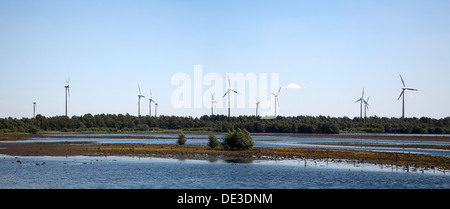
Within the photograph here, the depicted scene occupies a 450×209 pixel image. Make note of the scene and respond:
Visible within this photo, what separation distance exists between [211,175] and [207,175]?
616 mm

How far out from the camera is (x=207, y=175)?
65375 mm

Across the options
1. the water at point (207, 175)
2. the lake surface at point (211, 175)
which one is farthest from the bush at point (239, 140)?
the water at point (207, 175)

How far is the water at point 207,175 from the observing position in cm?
5497

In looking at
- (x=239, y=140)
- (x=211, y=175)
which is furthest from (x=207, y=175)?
(x=239, y=140)

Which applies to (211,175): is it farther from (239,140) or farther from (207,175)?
(239,140)

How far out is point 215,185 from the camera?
55.4 m

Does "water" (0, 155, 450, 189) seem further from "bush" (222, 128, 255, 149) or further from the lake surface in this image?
"bush" (222, 128, 255, 149)

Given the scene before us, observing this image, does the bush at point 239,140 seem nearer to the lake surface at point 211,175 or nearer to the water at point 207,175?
the lake surface at point 211,175

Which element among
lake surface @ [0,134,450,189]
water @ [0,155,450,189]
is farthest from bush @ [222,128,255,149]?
water @ [0,155,450,189]

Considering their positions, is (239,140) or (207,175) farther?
(239,140)

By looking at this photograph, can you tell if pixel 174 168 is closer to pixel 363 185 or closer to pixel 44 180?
pixel 44 180

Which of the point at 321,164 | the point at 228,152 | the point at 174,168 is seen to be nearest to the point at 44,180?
the point at 174,168
